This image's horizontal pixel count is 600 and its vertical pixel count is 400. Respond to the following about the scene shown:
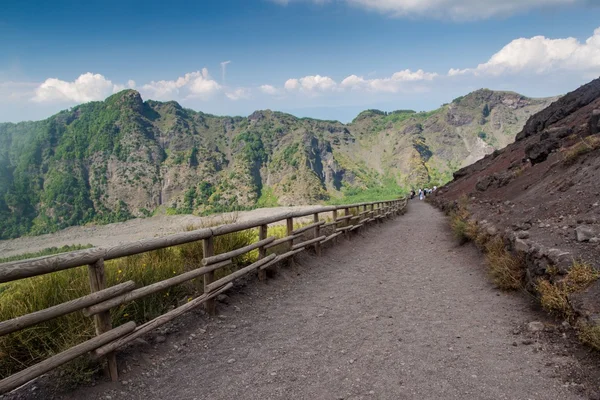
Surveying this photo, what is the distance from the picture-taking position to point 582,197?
7.96 meters

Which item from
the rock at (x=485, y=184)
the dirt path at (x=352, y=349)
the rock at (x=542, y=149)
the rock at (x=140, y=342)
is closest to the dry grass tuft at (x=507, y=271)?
the dirt path at (x=352, y=349)

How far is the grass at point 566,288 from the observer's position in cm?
431

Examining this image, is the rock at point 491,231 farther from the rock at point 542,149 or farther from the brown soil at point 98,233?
the brown soil at point 98,233

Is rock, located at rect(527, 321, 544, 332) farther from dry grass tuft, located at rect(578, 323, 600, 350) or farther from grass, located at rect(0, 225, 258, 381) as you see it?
grass, located at rect(0, 225, 258, 381)

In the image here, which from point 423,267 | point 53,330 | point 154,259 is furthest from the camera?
point 423,267

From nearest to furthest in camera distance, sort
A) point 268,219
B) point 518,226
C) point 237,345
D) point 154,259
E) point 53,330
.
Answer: point 53,330, point 237,345, point 154,259, point 268,219, point 518,226

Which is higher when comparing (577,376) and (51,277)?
(51,277)

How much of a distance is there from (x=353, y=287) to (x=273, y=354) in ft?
10.7

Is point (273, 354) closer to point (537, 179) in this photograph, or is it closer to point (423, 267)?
point (423, 267)

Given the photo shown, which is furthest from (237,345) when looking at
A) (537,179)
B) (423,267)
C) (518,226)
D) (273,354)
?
(537,179)

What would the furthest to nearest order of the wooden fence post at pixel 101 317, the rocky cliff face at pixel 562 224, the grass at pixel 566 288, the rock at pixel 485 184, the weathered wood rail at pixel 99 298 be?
1. the rock at pixel 485 184
2. the rocky cliff face at pixel 562 224
3. the grass at pixel 566 288
4. the wooden fence post at pixel 101 317
5. the weathered wood rail at pixel 99 298

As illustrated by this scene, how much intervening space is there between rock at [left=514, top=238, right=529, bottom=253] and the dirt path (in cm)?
82

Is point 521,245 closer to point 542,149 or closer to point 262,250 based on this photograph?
point 262,250

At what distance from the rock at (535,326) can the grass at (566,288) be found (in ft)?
0.81
